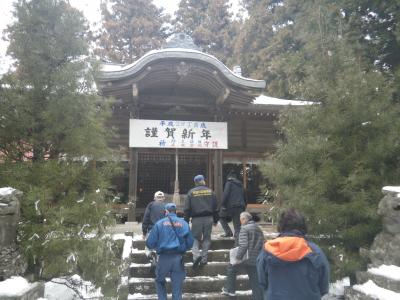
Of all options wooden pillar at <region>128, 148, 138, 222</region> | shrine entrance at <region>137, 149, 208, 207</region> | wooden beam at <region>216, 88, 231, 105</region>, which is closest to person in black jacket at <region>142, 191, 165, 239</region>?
wooden pillar at <region>128, 148, 138, 222</region>

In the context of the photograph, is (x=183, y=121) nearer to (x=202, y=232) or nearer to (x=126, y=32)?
(x=202, y=232)

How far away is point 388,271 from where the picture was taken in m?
5.23

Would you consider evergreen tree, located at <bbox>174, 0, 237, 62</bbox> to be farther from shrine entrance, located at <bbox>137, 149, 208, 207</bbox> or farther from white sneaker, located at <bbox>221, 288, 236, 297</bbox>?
white sneaker, located at <bbox>221, 288, 236, 297</bbox>

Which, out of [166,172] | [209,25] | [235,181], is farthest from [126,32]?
[235,181]

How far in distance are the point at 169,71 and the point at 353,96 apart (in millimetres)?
6202

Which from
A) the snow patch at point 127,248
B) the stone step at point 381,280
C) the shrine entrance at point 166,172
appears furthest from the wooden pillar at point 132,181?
the stone step at point 381,280

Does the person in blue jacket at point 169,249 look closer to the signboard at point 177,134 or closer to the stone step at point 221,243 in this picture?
the stone step at point 221,243

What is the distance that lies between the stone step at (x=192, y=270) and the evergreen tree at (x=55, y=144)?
1017 millimetres

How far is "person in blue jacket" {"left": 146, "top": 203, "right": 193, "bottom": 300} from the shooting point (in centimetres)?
541

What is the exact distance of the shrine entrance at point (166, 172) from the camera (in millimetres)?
13375

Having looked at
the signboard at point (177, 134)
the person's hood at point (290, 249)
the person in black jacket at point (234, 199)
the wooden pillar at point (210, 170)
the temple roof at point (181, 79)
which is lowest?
the person's hood at point (290, 249)

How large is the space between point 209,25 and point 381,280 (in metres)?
33.1

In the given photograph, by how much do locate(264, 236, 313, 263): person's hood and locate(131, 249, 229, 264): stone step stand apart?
14.6 ft

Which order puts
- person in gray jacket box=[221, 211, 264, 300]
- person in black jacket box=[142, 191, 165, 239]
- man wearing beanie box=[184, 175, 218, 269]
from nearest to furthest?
person in gray jacket box=[221, 211, 264, 300], man wearing beanie box=[184, 175, 218, 269], person in black jacket box=[142, 191, 165, 239]
